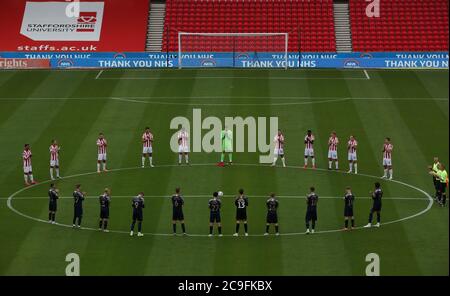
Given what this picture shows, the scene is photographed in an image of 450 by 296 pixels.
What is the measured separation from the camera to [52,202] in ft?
120

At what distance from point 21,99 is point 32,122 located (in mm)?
4960

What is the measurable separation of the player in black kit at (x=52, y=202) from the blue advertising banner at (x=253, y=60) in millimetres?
27727

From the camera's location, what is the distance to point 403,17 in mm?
73688

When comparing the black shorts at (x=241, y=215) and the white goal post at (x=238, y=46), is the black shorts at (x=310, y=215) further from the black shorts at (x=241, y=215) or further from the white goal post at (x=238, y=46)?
the white goal post at (x=238, y=46)

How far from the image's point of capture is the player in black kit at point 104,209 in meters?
35.5

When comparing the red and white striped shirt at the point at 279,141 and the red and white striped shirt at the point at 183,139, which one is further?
the red and white striped shirt at the point at 183,139

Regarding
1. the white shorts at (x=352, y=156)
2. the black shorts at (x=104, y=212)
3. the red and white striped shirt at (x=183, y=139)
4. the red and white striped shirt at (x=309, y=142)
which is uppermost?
the red and white striped shirt at (x=183, y=139)

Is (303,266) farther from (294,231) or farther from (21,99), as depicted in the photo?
(21,99)

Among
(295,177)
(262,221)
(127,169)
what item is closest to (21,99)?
(127,169)

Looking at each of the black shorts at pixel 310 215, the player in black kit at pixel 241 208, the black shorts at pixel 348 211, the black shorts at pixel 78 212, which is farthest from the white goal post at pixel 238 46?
the player in black kit at pixel 241 208

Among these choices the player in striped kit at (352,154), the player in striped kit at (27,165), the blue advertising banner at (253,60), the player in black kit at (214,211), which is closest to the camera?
the player in black kit at (214,211)

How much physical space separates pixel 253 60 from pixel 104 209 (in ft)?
99.4

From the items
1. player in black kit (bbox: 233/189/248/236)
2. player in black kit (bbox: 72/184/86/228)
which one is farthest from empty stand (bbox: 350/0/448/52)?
player in black kit (bbox: 72/184/86/228)
